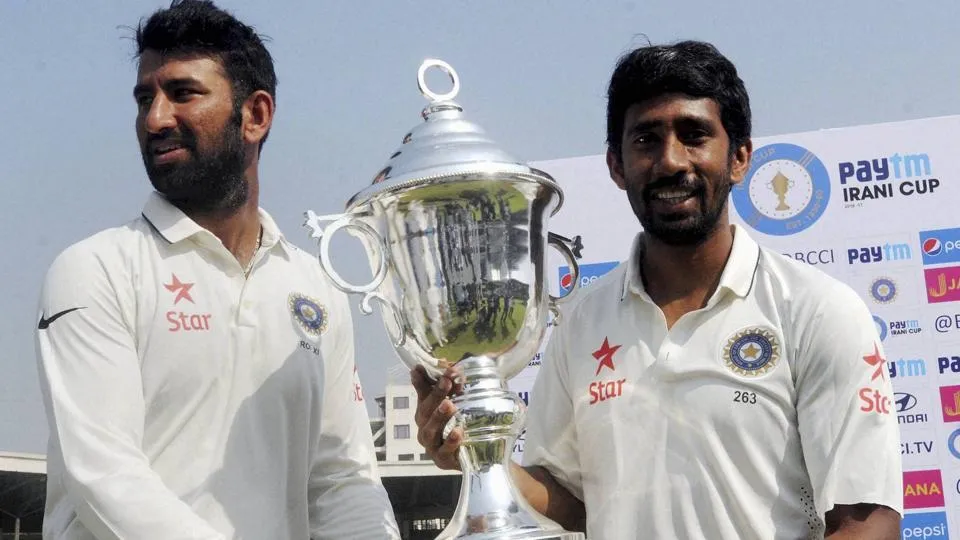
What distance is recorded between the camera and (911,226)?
5.39m

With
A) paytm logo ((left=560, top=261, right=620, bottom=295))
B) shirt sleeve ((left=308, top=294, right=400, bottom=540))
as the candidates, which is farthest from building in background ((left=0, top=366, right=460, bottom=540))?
shirt sleeve ((left=308, top=294, right=400, bottom=540))

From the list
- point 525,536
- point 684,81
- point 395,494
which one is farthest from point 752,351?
point 395,494

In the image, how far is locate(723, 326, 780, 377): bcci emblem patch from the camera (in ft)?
8.23

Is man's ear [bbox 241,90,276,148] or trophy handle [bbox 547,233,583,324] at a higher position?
man's ear [bbox 241,90,276,148]

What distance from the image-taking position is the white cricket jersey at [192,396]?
2383mm

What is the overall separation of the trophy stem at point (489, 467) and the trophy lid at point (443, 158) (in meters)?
0.38

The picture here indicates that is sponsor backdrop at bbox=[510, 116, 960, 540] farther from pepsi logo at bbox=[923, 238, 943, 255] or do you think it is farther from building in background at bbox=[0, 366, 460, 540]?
building in background at bbox=[0, 366, 460, 540]

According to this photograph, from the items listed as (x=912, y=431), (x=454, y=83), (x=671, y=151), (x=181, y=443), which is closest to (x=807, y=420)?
(x=671, y=151)

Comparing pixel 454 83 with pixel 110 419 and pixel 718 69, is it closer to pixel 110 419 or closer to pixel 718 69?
pixel 718 69

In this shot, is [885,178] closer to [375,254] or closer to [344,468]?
[344,468]

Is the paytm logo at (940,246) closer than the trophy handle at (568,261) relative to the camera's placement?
No

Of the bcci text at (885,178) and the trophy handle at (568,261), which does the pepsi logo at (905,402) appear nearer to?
the bcci text at (885,178)

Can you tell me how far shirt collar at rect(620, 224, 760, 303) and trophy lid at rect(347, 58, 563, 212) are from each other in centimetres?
47

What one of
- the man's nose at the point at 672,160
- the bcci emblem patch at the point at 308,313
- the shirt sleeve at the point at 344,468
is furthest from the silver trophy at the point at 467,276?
the shirt sleeve at the point at 344,468
